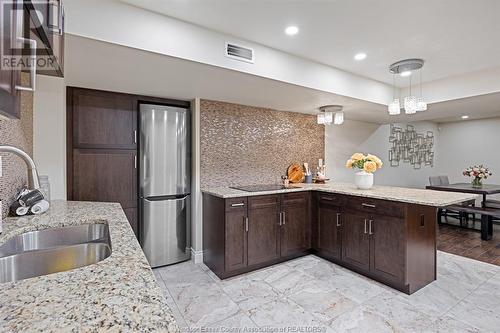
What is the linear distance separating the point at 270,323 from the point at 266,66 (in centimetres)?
222

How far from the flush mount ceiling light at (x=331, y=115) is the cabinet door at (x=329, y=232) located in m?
1.17

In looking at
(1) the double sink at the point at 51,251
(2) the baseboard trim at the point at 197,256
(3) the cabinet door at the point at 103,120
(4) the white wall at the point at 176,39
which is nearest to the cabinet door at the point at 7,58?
(1) the double sink at the point at 51,251

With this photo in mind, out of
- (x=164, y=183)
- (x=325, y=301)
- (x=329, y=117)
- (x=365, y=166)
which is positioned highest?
(x=329, y=117)

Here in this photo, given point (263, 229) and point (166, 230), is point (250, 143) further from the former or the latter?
point (166, 230)

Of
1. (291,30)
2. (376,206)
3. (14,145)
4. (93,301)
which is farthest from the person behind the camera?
(376,206)

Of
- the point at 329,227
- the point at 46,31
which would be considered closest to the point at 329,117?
the point at 329,227

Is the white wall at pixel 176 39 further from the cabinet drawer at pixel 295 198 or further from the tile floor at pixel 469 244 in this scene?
the tile floor at pixel 469 244

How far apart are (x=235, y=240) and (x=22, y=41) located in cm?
255

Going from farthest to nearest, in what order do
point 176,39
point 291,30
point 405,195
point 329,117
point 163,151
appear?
1. point 329,117
2. point 163,151
3. point 405,195
4. point 291,30
5. point 176,39

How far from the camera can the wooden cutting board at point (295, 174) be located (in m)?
4.14

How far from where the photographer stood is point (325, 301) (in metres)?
2.40

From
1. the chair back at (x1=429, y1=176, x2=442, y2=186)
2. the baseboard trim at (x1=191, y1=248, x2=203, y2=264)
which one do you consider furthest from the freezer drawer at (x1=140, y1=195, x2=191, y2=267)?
the chair back at (x1=429, y1=176, x2=442, y2=186)

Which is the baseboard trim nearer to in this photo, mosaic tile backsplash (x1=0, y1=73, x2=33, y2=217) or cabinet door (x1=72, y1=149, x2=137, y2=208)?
cabinet door (x1=72, y1=149, x2=137, y2=208)

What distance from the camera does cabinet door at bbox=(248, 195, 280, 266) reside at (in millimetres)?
3072
